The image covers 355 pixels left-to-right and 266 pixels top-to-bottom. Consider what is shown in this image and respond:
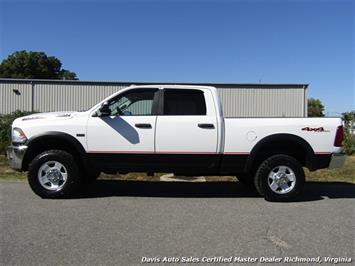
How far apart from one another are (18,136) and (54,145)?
63 centimetres

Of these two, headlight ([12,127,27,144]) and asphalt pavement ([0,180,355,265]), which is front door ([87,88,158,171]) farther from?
headlight ([12,127,27,144])

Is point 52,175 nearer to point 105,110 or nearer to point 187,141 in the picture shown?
point 105,110

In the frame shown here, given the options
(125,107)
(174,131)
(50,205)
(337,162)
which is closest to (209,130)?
(174,131)

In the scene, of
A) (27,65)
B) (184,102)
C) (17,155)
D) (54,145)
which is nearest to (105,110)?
(54,145)

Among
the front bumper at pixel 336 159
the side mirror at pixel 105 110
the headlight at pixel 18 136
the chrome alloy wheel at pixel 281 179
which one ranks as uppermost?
the side mirror at pixel 105 110

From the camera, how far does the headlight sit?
7.57 meters

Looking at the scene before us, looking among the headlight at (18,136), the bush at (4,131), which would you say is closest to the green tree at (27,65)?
the bush at (4,131)

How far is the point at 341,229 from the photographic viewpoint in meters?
5.85

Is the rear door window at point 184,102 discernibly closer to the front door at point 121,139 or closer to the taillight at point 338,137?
the front door at point 121,139

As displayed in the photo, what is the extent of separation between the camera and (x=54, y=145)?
25.7ft

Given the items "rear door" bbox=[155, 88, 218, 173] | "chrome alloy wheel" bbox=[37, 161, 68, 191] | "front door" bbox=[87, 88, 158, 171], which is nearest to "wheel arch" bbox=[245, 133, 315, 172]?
"rear door" bbox=[155, 88, 218, 173]

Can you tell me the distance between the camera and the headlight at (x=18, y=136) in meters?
7.57

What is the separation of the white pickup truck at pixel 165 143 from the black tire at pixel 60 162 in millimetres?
17

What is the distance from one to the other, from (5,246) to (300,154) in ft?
17.5
